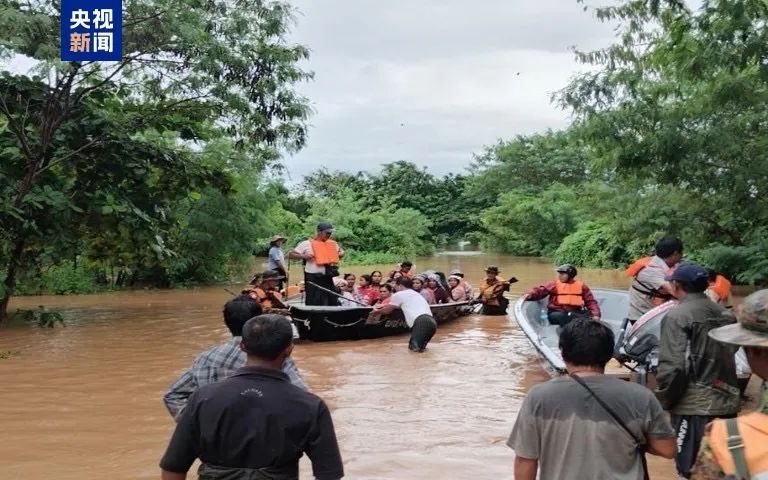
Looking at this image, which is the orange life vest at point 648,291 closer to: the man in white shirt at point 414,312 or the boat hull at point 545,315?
the boat hull at point 545,315

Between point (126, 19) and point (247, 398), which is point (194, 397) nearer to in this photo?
point (247, 398)

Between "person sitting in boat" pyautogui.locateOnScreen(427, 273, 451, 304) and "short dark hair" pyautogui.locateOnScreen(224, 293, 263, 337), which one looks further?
"person sitting in boat" pyautogui.locateOnScreen(427, 273, 451, 304)

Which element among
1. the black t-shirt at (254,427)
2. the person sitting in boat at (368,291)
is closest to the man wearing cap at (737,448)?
the black t-shirt at (254,427)

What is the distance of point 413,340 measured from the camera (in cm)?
1147

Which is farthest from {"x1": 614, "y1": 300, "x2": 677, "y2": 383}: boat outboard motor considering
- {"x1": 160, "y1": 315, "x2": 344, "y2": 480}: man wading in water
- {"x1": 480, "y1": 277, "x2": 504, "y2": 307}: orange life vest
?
{"x1": 480, "y1": 277, "x2": 504, "y2": 307}: orange life vest

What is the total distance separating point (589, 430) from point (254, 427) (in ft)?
3.83

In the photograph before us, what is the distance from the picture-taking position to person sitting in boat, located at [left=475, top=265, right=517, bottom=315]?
16.4m

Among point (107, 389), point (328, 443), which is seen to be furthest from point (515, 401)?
point (328, 443)

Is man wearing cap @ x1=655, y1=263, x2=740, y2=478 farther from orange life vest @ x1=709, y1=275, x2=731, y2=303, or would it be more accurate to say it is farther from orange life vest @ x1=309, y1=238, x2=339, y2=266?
orange life vest @ x1=309, y1=238, x2=339, y2=266

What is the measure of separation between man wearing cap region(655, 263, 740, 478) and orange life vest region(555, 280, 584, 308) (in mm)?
6310

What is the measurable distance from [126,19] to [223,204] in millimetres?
10979

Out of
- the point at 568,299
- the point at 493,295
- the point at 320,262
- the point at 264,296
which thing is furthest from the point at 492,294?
the point at 264,296

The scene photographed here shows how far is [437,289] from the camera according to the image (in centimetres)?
1534

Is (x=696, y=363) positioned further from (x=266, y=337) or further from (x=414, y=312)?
(x=414, y=312)
